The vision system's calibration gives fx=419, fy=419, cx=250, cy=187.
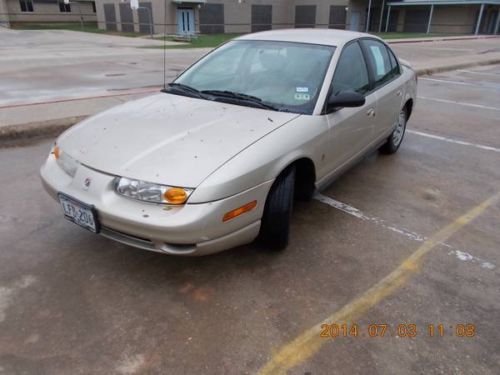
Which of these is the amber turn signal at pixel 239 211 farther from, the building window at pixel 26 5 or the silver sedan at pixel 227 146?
the building window at pixel 26 5

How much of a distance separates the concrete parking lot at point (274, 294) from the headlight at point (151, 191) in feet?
2.26

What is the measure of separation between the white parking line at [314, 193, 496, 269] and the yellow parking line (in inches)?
4.5

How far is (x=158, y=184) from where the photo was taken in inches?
96.3

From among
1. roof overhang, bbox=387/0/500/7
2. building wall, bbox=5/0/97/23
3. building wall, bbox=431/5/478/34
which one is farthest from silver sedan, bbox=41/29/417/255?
building wall, bbox=5/0/97/23

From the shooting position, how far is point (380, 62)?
453 cm

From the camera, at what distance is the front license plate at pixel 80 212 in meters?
2.58

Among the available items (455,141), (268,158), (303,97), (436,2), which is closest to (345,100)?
(303,97)

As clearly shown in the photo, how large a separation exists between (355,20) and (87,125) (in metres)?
42.8

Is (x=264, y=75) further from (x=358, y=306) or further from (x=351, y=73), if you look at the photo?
(x=358, y=306)

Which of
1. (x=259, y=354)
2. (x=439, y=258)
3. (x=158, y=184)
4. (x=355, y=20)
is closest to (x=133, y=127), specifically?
(x=158, y=184)

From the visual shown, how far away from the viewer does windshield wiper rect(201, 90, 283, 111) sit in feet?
10.8

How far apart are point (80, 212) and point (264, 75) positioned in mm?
1887

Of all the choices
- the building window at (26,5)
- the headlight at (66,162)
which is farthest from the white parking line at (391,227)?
the building window at (26,5)

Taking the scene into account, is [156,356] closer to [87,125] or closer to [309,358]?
[309,358]
